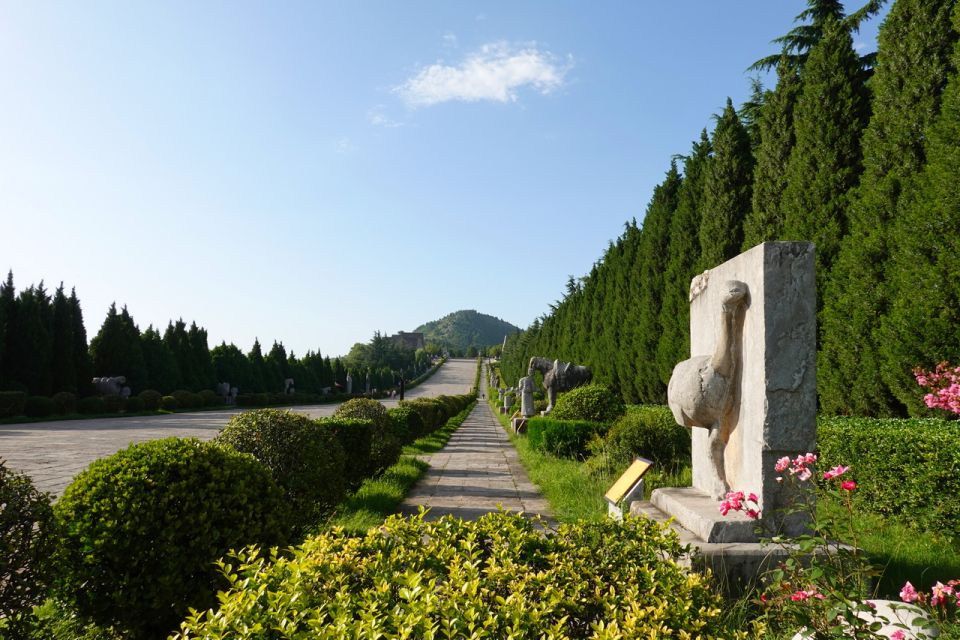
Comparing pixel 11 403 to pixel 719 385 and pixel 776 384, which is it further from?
pixel 776 384

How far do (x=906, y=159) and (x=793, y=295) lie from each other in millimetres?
6299

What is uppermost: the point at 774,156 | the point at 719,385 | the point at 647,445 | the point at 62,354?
the point at 774,156

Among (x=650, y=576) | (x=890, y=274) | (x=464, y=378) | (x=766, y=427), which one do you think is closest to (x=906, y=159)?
(x=890, y=274)

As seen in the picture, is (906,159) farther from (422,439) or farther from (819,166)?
(422,439)

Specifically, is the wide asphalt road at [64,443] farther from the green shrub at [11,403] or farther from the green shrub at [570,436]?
the green shrub at [570,436]

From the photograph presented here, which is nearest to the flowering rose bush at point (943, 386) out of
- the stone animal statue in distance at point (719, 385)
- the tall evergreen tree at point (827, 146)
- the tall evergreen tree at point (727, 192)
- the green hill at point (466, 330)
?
the stone animal statue in distance at point (719, 385)

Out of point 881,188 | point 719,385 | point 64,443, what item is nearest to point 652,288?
point 881,188

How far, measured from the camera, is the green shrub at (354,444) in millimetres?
7648

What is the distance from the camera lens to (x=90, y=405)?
89.8ft

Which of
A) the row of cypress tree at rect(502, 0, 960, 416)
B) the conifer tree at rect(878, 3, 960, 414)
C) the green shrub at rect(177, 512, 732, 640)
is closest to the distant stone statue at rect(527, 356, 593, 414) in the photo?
the row of cypress tree at rect(502, 0, 960, 416)

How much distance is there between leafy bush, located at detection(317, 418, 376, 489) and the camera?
7648mm

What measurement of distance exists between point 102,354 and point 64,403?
286 inches

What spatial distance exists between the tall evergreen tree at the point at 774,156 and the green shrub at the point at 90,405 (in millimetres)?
29282

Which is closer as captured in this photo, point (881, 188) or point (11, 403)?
point (881, 188)
